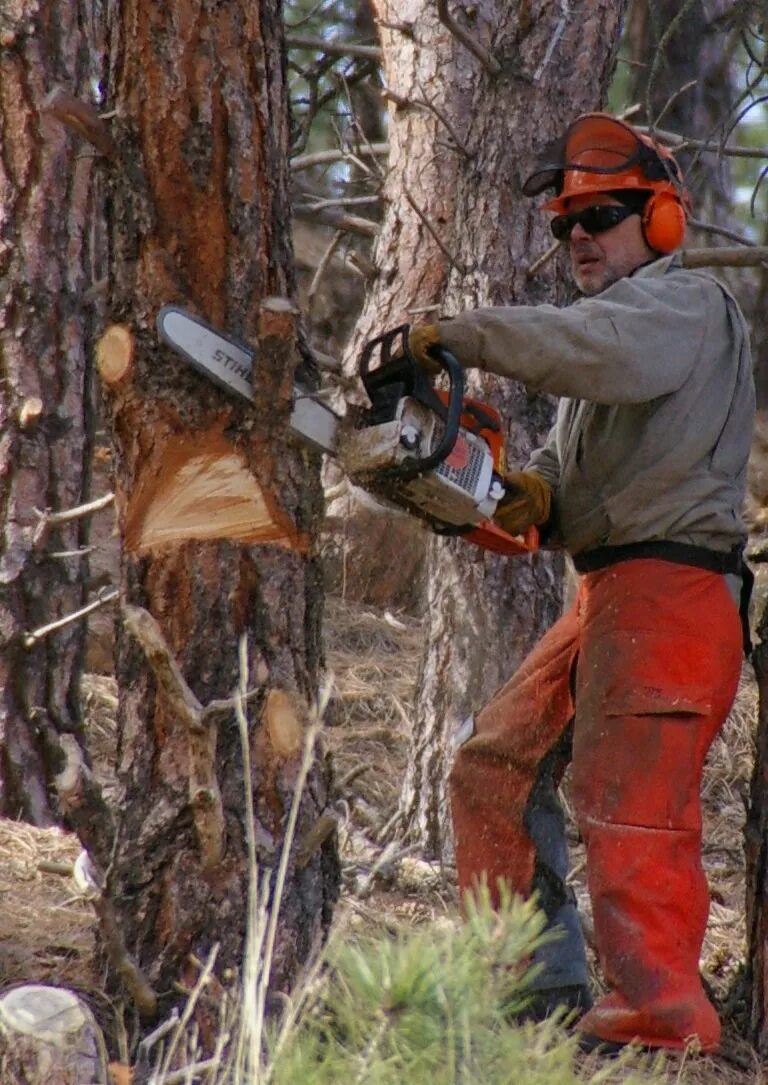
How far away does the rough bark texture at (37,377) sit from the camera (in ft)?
15.3

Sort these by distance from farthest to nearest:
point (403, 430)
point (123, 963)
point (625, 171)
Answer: point (625, 171) → point (403, 430) → point (123, 963)

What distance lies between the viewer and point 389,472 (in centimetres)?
326

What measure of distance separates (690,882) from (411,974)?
5.64ft

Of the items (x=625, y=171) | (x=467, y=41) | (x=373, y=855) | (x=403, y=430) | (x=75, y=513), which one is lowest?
(x=373, y=855)

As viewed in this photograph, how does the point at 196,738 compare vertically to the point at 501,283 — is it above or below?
below

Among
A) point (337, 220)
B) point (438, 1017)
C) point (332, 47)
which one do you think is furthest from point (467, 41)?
point (438, 1017)

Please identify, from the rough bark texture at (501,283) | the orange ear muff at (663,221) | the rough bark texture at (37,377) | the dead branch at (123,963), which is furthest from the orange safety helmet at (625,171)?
the dead branch at (123,963)

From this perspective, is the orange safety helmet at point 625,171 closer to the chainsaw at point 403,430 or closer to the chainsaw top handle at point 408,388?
the chainsaw at point 403,430

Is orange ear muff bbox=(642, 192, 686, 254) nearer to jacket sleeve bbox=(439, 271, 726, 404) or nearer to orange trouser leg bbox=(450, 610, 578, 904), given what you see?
jacket sleeve bbox=(439, 271, 726, 404)

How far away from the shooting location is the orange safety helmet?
3658 mm

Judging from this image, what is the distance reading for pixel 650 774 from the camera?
3377 millimetres

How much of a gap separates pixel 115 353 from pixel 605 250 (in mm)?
1417

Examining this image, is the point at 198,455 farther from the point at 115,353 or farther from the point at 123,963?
the point at 123,963

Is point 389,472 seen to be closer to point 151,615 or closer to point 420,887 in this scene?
point 151,615
